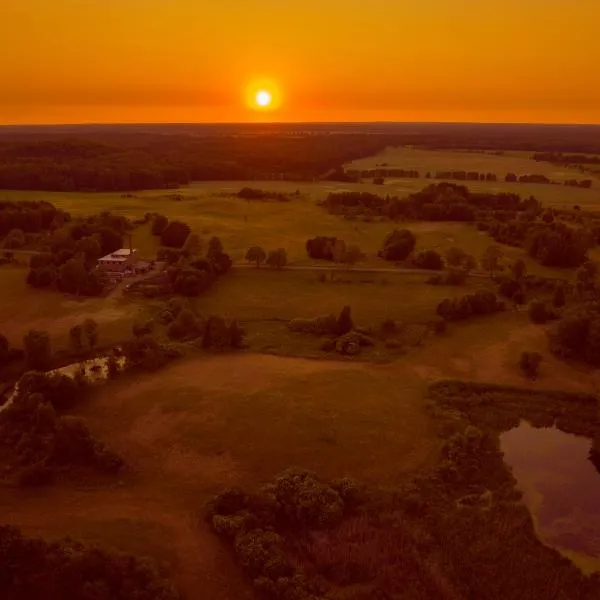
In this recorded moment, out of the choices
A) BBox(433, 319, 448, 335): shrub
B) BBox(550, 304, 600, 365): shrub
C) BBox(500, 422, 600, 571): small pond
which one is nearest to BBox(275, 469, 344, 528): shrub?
BBox(500, 422, 600, 571): small pond

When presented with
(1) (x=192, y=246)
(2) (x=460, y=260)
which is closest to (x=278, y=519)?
(2) (x=460, y=260)

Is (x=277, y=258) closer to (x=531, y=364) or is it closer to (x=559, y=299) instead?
(x=559, y=299)

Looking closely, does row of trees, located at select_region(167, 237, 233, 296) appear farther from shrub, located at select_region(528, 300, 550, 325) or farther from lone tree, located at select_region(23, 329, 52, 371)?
shrub, located at select_region(528, 300, 550, 325)

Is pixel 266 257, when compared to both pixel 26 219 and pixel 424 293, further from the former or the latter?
pixel 26 219

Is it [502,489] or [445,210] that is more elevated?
[445,210]

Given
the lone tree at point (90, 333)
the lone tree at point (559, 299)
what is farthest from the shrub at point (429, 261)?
the lone tree at point (90, 333)

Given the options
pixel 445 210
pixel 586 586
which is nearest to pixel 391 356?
pixel 586 586

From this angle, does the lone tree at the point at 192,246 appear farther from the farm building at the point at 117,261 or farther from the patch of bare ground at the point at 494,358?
the patch of bare ground at the point at 494,358
